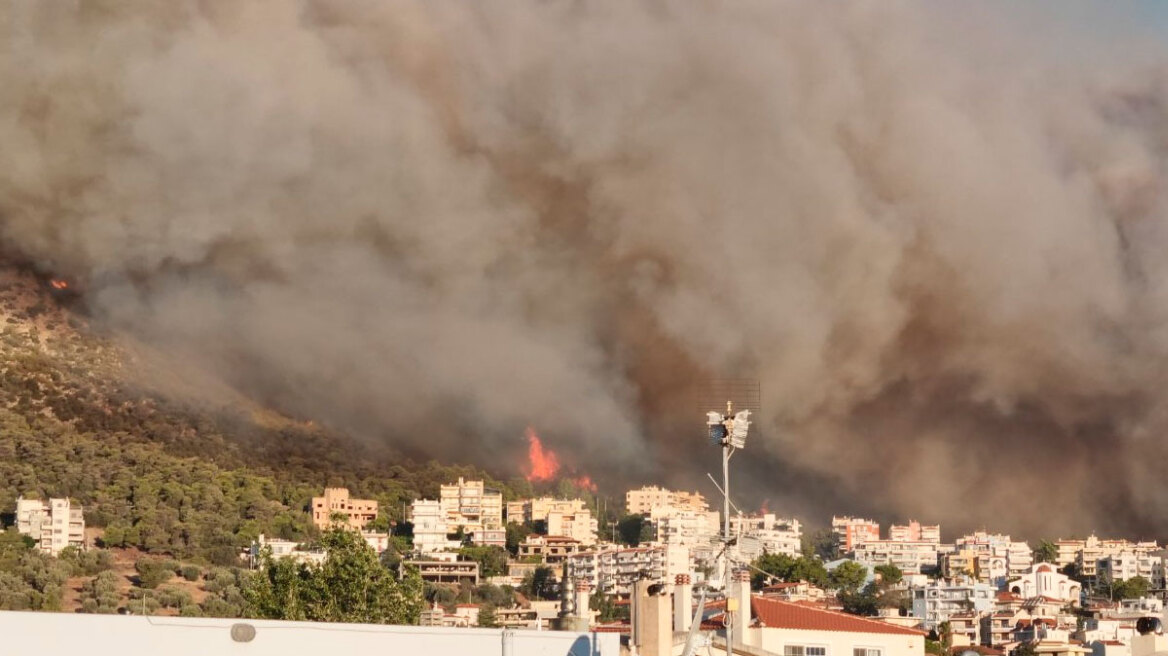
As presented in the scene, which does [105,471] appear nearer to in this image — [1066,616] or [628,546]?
[628,546]

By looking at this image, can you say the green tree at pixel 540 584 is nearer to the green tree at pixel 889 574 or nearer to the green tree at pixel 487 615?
the green tree at pixel 487 615

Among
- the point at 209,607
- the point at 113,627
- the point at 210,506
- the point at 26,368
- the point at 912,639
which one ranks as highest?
the point at 26,368

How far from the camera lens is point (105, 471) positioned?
4600cm

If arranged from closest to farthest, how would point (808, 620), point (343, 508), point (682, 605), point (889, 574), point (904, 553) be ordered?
point (682, 605) → point (808, 620) → point (343, 508) → point (889, 574) → point (904, 553)

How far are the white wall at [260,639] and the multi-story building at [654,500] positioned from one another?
3991 cm

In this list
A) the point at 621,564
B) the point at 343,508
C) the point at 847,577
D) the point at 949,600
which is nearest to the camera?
the point at 949,600

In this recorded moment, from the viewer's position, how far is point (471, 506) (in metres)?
53.0

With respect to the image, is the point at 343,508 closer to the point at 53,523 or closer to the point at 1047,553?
the point at 53,523

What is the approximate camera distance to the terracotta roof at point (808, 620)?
2111 centimetres

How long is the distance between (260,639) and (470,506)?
40903 millimetres

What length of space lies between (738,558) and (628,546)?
131 ft

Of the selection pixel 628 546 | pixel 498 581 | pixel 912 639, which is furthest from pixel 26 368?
pixel 912 639

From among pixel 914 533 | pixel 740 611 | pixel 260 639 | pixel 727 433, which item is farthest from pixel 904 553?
pixel 260 639

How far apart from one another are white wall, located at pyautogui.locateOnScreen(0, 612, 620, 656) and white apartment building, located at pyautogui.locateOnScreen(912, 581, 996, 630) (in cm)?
3130
